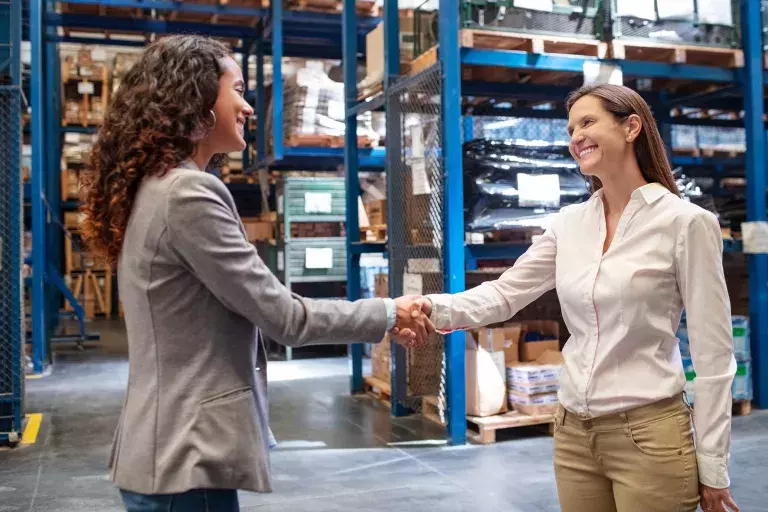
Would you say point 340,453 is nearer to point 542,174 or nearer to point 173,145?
point 542,174

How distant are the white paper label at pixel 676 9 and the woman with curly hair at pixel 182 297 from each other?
5677mm

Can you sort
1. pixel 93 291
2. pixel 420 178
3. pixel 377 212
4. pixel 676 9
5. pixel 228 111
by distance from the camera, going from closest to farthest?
pixel 228 111
pixel 420 178
pixel 676 9
pixel 377 212
pixel 93 291

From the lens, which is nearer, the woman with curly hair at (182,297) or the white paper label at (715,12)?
the woman with curly hair at (182,297)

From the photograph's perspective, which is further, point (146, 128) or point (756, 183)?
point (756, 183)

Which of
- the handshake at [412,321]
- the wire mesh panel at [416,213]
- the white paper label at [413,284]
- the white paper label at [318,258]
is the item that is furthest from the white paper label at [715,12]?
the white paper label at [318,258]

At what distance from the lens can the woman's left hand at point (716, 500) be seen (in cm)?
Answer: 205

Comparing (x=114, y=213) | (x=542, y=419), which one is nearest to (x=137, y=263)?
(x=114, y=213)

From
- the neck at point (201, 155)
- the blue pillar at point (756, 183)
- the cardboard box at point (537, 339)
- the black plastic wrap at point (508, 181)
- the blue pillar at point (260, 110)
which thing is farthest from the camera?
the blue pillar at point (260, 110)

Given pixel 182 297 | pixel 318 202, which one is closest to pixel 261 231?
pixel 318 202

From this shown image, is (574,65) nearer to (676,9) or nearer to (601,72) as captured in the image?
(601,72)

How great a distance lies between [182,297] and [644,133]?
54.2 inches

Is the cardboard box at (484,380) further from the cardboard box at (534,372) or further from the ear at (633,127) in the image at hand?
the ear at (633,127)

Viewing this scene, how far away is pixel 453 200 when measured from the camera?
5781mm

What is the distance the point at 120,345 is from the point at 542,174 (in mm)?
7955
